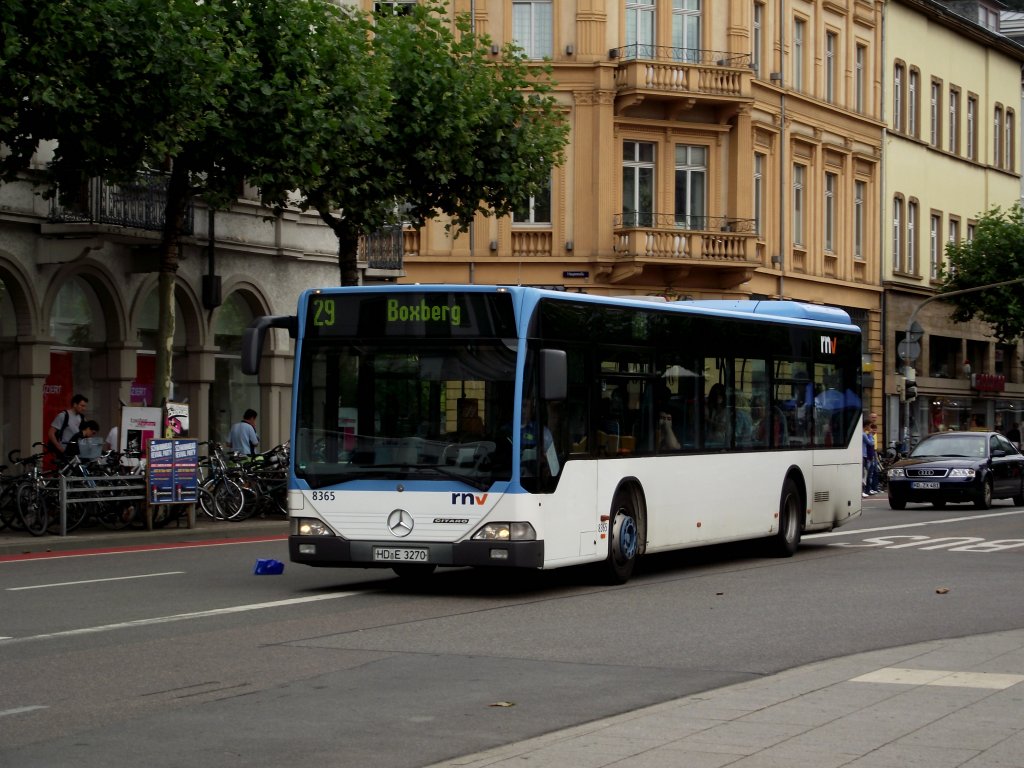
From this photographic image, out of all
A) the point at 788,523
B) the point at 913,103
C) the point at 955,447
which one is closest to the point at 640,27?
the point at 955,447

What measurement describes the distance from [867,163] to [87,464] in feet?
115

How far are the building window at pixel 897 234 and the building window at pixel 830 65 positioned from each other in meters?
5.79

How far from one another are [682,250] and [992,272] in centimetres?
1679

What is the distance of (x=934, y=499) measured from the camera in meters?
34.5

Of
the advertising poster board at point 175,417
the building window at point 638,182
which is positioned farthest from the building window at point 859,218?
the advertising poster board at point 175,417

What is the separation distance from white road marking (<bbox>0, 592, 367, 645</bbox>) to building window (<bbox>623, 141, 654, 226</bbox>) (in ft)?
98.2

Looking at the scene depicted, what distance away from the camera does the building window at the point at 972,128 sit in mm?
63469

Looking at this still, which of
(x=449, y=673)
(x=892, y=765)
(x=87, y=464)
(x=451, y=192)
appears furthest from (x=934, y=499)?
(x=892, y=765)

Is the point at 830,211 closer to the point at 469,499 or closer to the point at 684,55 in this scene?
the point at 684,55

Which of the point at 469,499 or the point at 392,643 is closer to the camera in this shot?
the point at 392,643

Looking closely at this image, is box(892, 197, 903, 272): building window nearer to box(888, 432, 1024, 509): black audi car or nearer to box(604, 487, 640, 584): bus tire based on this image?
box(888, 432, 1024, 509): black audi car

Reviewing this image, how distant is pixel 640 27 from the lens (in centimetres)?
4484

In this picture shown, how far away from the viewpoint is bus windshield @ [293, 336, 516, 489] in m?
15.3

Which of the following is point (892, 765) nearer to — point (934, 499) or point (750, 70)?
point (934, 499)
